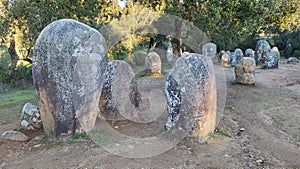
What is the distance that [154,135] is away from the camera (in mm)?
6352

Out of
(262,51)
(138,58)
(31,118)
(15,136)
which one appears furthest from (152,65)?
(262,51)

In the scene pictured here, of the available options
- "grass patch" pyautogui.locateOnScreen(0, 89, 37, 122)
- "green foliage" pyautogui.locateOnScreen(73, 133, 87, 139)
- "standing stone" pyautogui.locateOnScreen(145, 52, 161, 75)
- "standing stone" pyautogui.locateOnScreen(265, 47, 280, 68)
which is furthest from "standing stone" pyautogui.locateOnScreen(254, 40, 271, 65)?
"green foliage" pyautogui.locateOnScreen(73, 133, 87, 139)

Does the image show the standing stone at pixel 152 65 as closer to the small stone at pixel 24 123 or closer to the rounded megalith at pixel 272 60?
the rounded megalith at pixel 272 60

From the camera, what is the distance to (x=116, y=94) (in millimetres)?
7449

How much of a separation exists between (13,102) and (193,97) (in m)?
7.97

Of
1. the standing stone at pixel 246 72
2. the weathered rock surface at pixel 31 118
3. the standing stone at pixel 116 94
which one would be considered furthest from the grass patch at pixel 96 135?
the standing stone at pixel 246 72

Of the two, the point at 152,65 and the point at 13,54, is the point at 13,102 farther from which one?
the point at 152,65

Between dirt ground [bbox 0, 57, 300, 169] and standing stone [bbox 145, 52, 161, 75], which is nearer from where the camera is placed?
dirt ground [bbox 0, 57, 300, 169]

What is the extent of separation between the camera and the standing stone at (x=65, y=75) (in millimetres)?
5691

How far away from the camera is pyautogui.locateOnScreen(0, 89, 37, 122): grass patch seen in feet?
28.5

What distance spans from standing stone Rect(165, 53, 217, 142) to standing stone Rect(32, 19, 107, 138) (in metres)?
2.03

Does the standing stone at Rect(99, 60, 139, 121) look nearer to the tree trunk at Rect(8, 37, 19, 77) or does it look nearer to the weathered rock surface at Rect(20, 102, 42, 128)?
the weathered rock surface at Rect(20, 102, 42, 128)

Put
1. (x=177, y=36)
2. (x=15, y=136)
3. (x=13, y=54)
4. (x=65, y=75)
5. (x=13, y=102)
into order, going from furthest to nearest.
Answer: (x=13, y=54)
(x=177, y=36)
(x=13, y=102)
(x=15, y=136)
(x=65, y=75)

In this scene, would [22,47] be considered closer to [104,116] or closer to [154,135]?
[104,116]
